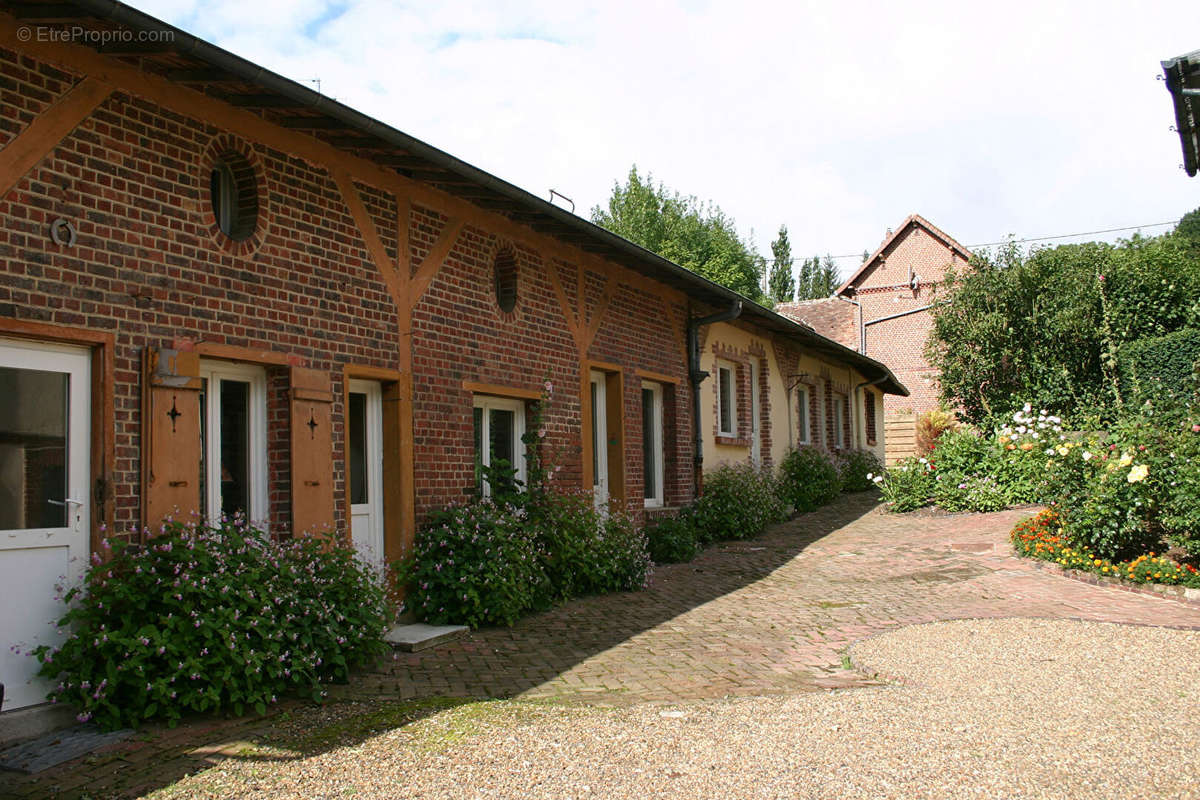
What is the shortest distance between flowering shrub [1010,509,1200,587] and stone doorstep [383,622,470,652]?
612 centimetres

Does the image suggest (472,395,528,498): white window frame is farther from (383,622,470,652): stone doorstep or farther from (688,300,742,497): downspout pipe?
(688,300,742,497): downspout pipe

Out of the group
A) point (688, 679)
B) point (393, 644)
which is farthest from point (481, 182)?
point (688, 679)

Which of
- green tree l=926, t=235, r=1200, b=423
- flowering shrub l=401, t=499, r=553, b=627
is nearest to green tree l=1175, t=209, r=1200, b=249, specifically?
green tree l=926, t=235, r=1200, b=423

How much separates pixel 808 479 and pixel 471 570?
422 inches

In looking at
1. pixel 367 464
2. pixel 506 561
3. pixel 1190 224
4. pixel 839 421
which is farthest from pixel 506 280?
pixel 1190 224

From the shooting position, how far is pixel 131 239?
5.50m

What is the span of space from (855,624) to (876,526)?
256 inches

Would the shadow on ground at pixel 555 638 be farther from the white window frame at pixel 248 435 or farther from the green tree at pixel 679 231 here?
the green tree at pixel 679 231

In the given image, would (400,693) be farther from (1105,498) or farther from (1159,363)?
(1159,363)

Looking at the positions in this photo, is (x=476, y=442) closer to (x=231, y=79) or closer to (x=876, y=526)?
(x=231, y=79)

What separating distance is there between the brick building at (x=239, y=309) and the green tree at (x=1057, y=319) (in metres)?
12.3

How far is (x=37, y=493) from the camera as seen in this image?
4.98 metres

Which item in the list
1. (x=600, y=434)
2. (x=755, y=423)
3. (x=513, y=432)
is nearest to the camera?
(x=513, y=432)

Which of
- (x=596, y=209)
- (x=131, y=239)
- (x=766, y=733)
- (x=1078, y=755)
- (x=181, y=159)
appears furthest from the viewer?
(x=596, y=209)
